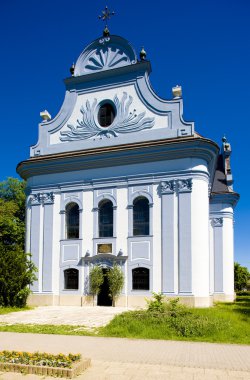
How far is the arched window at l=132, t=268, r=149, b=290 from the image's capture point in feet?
80.0

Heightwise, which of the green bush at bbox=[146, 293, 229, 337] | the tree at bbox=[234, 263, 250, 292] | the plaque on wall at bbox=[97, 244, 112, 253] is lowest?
the tree at bbox=[234, 263, 250, 292]

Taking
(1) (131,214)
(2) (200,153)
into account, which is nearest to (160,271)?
(1) (131,214)

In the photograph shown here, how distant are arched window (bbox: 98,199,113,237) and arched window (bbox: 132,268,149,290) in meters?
2.84

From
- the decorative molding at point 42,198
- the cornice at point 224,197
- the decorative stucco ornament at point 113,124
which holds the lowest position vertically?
the decorative molding at point 42,198

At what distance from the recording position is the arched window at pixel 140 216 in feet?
82.7

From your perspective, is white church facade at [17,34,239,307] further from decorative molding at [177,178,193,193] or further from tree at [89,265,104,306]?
tree at [89,265,104,306]

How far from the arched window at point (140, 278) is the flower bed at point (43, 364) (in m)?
15.1

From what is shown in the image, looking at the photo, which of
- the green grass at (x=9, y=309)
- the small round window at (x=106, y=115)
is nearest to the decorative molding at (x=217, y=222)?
the small round window at (x=106, y=115)

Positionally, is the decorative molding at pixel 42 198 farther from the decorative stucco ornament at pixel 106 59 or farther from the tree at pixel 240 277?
the tree at pixel 240 277

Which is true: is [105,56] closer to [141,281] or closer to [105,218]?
[105,218]

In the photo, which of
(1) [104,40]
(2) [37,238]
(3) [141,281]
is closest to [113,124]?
(1) [104,40]

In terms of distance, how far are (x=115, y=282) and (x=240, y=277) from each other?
44130 mm

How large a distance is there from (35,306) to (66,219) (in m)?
5.61

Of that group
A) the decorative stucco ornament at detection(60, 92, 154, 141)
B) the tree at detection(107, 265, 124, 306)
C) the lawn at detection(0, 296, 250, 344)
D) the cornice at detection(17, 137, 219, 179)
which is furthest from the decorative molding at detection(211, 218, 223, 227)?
the lawn at detection(0, 296, 250, 344)
